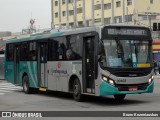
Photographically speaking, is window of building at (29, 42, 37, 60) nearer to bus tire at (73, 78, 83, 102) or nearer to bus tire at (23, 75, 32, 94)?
bus tire at (23, 75, 32, 94)

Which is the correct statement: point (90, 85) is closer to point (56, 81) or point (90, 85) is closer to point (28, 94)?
point (56, 81)

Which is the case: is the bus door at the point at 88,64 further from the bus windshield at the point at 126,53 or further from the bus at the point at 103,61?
the bus windshield at the point at 126,53

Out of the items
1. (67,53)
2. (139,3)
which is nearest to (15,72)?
(67,53)

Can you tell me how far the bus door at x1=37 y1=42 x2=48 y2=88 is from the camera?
824 inches

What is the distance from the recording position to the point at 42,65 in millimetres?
21266

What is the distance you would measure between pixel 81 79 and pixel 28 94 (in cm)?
630

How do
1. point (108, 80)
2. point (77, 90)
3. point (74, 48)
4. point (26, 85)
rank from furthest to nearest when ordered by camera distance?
point (26, 85), point (74, 48), point (77, 90), point (108, 80)

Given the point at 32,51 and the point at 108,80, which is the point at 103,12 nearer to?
the point at 32,51

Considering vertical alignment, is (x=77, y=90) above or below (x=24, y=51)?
below

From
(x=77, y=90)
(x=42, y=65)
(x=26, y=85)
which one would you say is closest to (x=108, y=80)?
(x=77, y=90)

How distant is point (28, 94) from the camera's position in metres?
Answer: 23.0

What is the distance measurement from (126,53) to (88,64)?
1.61m

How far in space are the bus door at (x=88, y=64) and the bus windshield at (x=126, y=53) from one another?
0.76 metres

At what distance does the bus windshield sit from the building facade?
198 ft
